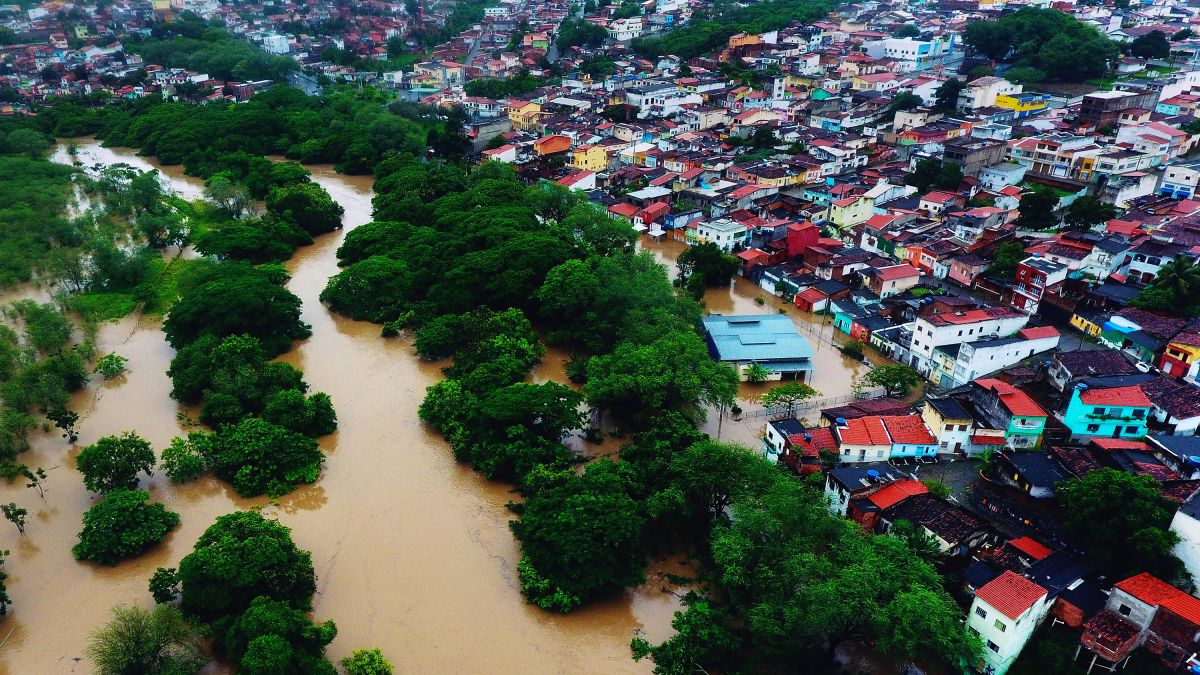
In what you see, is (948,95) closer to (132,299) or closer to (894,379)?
(894,379)

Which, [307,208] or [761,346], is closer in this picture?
[761,346]

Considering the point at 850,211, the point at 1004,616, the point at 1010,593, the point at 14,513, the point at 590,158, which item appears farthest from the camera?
the point at 590,158

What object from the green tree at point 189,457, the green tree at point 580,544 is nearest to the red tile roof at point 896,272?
the green tree at point 580,544

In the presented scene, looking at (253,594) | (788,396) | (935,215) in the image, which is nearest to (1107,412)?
(788,396)

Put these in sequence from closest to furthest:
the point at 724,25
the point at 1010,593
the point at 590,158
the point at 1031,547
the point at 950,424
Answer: the point at 1010,593
the point at 1031,547
the point at 950,424
the point at 590,158
the point at 724,25

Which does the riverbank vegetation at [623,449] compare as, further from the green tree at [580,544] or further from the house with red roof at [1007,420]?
the house with red roof at [1007,420]

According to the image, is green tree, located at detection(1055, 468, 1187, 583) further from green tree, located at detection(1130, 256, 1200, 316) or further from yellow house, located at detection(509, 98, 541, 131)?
yellow house, located at detection(509, 98, 541, 131)

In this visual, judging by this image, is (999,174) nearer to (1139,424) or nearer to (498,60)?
(1139,424)
